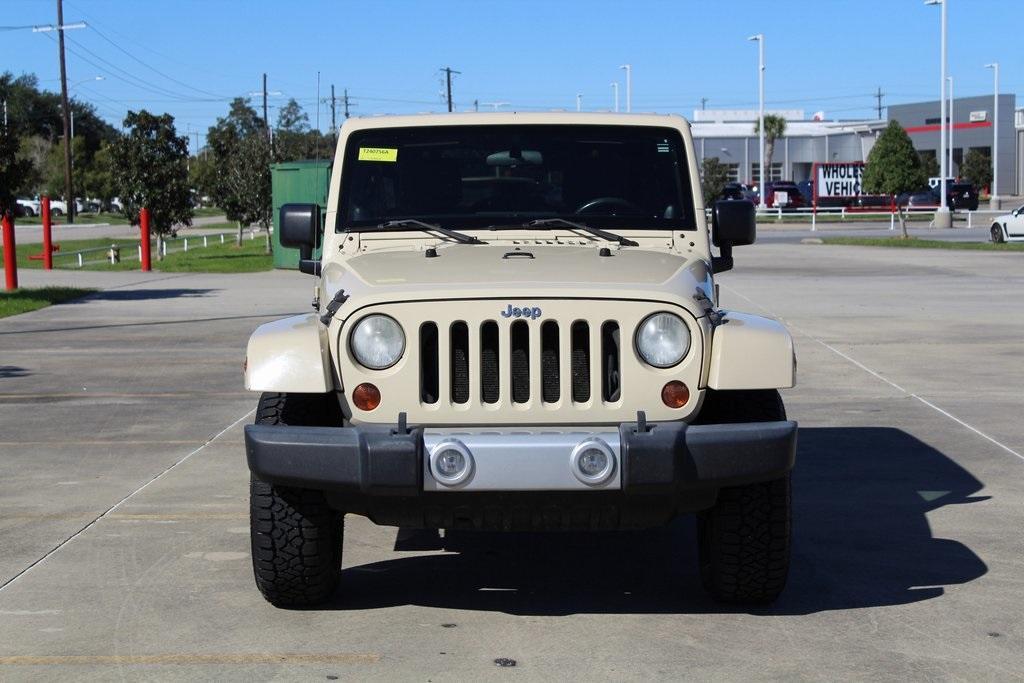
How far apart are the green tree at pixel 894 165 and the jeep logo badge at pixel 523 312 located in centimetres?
5280

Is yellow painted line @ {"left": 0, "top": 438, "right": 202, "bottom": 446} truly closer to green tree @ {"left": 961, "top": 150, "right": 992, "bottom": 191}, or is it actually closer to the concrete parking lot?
the concrete parking lot

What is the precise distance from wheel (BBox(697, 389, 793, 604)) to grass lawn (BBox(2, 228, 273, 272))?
992 inches

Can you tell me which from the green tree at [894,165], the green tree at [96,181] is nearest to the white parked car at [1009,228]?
the green tree at [894,165]

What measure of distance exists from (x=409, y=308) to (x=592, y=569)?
1.75 metres

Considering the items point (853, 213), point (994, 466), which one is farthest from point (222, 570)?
point (853, 213)

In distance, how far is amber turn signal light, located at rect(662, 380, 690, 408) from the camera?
5094 millimetres

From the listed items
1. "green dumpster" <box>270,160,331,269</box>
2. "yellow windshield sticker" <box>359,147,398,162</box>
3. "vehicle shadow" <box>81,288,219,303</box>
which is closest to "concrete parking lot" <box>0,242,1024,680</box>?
"yellow windshield sticker" <box>359,147,398,162</box>

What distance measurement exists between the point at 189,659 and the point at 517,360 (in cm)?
156

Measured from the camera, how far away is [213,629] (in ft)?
17.6

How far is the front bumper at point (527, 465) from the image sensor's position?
4.77 meters

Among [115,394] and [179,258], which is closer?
[115,394]

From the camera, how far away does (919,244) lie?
36969 mm

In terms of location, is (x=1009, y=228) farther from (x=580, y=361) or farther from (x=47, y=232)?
(x=580, y=361)

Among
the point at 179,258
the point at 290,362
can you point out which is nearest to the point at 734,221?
the point at 290,362
